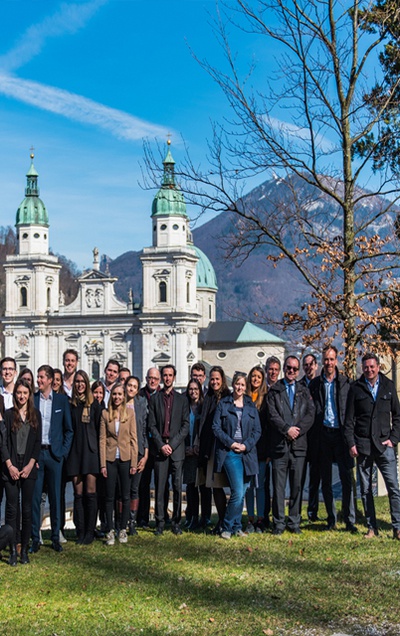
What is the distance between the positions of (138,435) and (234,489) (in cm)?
123

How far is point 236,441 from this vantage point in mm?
10148

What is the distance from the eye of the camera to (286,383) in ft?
34.1

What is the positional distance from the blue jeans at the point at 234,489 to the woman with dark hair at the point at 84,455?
4.58 feet

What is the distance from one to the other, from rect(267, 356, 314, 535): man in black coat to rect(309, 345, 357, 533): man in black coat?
254 millimetres

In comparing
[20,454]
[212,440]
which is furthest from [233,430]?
[20,454]

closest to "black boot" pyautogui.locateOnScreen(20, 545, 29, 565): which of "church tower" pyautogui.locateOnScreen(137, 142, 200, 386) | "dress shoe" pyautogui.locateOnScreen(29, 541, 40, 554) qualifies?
"dress shoe" pyautogui.locateOnScreen(29, 541, 40, 554)

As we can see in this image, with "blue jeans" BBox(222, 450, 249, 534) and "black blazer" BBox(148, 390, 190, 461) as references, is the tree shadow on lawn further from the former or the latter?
"black blazer" BBox(148, 390, 190, 461)

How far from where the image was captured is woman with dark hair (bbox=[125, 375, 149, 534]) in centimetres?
1044

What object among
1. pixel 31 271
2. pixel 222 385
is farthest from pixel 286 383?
pixel 31 271

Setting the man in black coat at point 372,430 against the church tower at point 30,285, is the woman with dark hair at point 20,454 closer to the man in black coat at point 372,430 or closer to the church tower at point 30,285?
the man in black coat at point 372,430

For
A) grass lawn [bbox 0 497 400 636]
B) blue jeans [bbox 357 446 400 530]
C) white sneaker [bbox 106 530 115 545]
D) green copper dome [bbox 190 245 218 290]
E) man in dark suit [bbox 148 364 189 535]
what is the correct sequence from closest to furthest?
grass lawn [bbox 0 497 400 636], white sneaker [bbox 106 530 115 545], blue jeans [bbox 357 446 400 530], man in dark suit [bbox 148 364 189 535], green copper dome [bbox 190 245 218 290]

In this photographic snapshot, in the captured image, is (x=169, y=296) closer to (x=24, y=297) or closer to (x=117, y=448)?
(x=24, y=297)

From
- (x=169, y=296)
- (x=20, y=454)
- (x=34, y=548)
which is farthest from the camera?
(x=169, y=296)

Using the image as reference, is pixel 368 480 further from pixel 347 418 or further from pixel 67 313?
pixel 67 313
